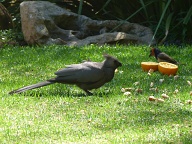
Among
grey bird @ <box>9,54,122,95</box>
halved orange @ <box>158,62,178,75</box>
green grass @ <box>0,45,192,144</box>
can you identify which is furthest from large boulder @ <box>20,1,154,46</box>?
grey bird @ <box>9,54,122,95</box>

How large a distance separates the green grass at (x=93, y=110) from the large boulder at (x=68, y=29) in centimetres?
186

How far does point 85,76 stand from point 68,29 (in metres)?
5.10

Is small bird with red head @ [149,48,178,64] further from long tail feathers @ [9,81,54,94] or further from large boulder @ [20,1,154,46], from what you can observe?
long tail feathers @ [9,81,54,94]

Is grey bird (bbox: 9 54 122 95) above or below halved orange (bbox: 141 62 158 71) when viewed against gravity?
above

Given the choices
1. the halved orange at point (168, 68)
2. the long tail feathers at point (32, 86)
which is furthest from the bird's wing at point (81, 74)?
the halved orange at point (168, 68)

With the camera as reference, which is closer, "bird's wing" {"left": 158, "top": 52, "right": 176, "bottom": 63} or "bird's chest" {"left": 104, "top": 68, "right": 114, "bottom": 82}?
"bird's chest" {"left": 104, "top": 68, "right": 114, "bottom": 82}

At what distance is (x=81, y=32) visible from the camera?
1166 cm

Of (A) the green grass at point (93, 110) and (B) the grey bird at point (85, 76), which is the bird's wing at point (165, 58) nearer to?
(A) the green grass at point (93, 110)

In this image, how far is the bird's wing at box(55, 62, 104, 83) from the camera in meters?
6.87

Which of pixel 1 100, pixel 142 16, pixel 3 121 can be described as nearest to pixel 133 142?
pixel 3 121

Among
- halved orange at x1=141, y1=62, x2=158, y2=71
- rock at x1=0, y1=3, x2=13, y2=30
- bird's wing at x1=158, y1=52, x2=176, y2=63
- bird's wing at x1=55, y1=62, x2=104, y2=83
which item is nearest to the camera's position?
bird's wing at x1=55, y1=62, x2=104, y2=83

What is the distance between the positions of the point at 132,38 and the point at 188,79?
3318 mm

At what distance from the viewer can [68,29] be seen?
11883mm

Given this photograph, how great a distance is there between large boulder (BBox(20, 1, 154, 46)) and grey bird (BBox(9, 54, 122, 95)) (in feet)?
12.9
